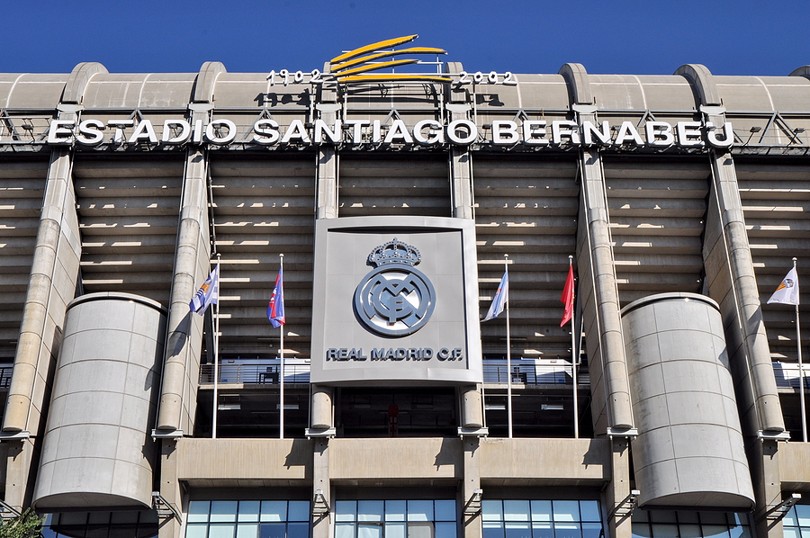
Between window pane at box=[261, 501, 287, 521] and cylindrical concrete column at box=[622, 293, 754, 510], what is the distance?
15.7 m

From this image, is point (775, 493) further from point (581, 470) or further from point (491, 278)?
point (491, 278)

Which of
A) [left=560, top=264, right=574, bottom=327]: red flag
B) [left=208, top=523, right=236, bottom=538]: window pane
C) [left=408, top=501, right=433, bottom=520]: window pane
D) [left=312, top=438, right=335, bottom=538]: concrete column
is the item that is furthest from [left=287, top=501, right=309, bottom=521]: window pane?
[left=560, top=264, right=574, bottom=327]: red flag

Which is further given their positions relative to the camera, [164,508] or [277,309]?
[277,309]

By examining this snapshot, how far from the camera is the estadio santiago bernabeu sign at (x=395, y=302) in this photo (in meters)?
51.3

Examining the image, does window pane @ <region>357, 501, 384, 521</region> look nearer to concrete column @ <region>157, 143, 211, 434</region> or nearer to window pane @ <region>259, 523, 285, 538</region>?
window pane @ <region>259, 523, 285, 538</region>

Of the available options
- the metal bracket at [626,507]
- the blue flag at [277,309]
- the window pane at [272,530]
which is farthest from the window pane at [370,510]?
the metal bracket at [626,507]

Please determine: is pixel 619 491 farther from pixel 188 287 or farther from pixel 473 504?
pixel 188 287

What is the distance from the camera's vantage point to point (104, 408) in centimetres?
4912

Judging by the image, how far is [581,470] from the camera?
1939 inches

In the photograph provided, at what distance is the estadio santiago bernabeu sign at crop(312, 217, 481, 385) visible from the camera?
51344 mm

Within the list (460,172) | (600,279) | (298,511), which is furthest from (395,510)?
(460,172)

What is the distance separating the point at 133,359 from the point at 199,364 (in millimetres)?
4725

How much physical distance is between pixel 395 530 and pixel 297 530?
14.3 feet

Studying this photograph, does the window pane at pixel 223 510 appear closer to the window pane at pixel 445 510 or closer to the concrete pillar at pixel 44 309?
the concrete pillar at pixel 44 309
